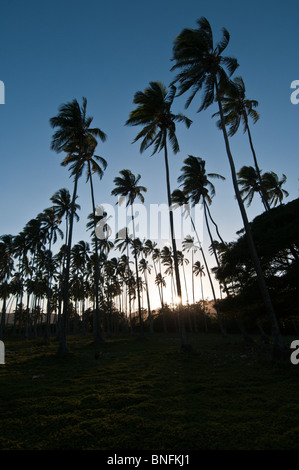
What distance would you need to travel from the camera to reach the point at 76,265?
143 feet

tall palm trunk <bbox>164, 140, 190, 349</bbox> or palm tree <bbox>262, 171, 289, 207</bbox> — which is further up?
palm tree <bbox>262, 171, 289, 207</bbox>

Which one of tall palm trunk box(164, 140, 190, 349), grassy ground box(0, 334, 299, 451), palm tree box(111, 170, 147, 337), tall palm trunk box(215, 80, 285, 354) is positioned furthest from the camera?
palm tree box(111, 170, 147, 337)

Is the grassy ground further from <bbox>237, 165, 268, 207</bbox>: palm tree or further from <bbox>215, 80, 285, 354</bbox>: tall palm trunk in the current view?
<bbox>237, 165, 268, 207</bbox>: palm tree

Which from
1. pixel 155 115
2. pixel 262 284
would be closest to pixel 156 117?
pixel 155 115

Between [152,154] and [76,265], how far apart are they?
101 ft

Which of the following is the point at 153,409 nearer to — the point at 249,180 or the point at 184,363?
the point at 184,363

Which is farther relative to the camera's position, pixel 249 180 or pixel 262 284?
pixel 249 180

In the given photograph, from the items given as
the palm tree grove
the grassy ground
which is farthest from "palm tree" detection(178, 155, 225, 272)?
the grassy ground

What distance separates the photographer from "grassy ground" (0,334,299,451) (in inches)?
168

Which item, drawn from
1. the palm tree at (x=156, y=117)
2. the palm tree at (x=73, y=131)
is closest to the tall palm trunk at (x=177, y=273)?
the palm tree at (x=156, y=117)

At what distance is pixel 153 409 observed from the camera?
5.80 metres

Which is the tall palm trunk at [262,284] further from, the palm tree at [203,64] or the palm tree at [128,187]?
the palm tree at [128,187]

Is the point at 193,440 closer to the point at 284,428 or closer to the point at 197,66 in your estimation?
the point at 284,428
